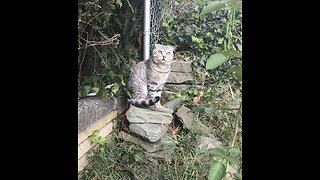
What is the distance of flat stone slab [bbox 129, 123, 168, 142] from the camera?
2.14 m

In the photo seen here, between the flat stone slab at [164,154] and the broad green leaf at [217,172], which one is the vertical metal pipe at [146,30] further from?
the broad green leaf at [217,172]

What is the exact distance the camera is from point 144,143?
219 cm

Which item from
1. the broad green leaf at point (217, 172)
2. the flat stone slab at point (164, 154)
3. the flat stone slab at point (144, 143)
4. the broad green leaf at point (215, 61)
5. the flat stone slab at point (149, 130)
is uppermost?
the broad green leaf at point (215, 61)

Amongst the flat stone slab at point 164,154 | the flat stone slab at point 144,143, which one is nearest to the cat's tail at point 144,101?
the flat stone slab at point 144,143

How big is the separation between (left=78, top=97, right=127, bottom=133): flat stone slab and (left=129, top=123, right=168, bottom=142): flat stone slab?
0.63 feet

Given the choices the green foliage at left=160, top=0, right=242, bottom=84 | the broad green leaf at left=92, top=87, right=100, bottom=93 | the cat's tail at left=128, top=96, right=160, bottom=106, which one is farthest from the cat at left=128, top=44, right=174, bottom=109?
the green foliage at left=160, top=0, right=242, bottom=84

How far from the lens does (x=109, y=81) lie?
2090 millimetres

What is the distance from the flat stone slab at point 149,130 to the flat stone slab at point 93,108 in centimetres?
19

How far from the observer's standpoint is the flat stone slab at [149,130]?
2.14 m
